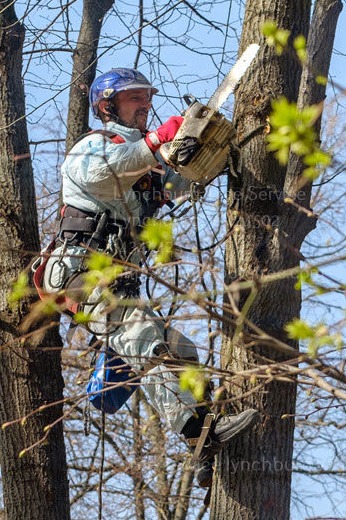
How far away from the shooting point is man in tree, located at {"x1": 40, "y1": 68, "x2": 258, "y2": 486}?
4.22 meters

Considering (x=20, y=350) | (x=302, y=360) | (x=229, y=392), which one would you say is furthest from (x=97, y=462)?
(x=302, y=360)

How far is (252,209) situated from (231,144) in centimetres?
30

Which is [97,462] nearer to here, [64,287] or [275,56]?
[64,287]

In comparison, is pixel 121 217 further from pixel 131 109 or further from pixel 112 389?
pixel 112 389

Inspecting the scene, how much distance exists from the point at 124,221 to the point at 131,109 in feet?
2.33

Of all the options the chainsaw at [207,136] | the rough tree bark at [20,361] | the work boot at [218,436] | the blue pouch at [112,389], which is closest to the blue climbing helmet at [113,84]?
the rough tree bark at [20,361]

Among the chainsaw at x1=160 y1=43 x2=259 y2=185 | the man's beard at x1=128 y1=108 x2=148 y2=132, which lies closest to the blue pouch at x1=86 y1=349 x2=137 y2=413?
the chainsaw at x1=160 y1=43 x2=259 y2=185

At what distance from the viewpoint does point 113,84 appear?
508 cm

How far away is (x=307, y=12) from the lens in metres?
4.20

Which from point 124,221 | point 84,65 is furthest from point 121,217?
point 84,65

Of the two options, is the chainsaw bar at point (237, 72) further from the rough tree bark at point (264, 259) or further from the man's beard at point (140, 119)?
the man's beard at point (140, 119)

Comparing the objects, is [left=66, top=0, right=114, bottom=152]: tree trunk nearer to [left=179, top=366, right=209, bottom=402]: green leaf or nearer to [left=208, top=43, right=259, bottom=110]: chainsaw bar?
[left=208, top=43, right=259, bottom=110]: chainsaw bar

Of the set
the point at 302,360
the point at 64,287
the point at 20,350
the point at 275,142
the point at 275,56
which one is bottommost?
the point at 302,360

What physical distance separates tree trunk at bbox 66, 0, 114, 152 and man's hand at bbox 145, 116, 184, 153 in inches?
42.8
